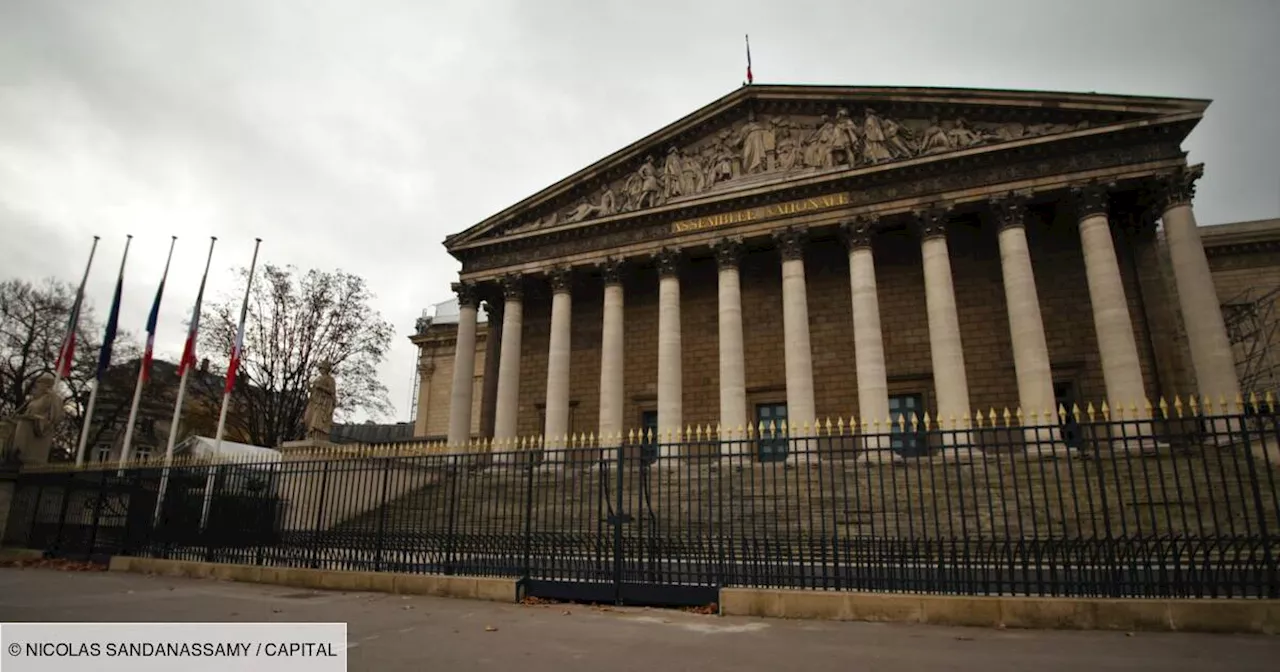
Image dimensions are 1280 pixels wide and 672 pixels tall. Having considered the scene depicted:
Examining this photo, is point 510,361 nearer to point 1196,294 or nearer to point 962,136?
point 962,136

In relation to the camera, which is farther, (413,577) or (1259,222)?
(1259,222)

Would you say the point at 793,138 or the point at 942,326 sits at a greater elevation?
the point at 793,138

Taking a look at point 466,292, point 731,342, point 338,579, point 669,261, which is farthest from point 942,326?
point 466,292

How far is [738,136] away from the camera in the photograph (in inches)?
861

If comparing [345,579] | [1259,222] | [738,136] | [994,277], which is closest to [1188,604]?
[345,579]

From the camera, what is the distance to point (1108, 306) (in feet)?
53.5

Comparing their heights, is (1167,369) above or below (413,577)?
above

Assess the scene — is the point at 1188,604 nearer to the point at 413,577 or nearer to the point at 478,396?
the point at 413,577

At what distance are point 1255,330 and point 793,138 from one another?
665 inches

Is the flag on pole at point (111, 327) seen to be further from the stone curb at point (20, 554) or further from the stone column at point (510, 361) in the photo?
the stone column at point (510, 361)

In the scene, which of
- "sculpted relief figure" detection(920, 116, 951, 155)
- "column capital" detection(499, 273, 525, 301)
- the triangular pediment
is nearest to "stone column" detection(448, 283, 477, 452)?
"column capital" detection(499, 273, 525, 301)

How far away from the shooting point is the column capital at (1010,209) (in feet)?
58.2

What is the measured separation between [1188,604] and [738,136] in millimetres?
18361

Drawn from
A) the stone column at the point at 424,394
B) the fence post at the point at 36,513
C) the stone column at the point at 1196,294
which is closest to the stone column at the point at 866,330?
the stone column at the point at 1196,294
